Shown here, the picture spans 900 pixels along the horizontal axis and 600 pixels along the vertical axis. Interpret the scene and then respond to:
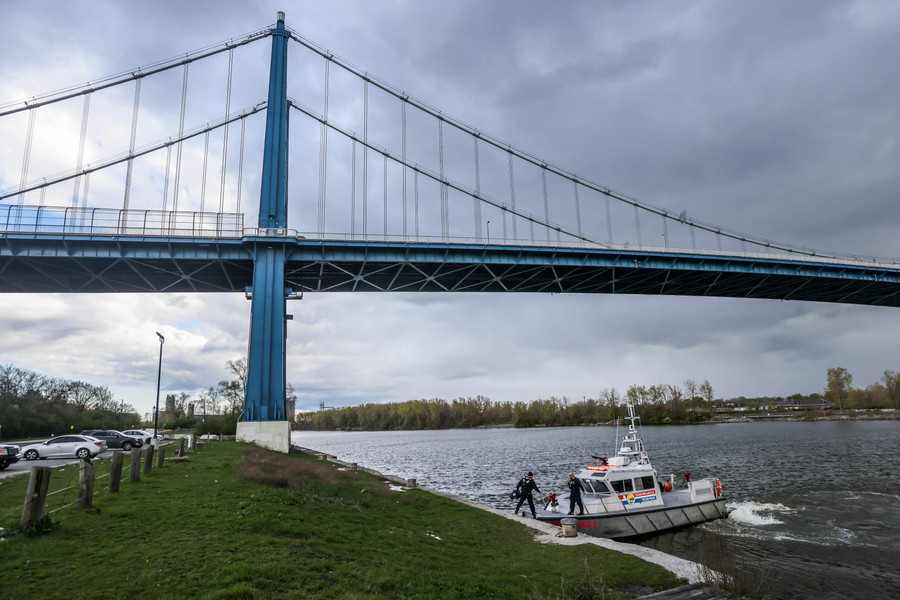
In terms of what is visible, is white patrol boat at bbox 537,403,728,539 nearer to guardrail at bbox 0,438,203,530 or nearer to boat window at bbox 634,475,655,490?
boat window at bbox 634,475,655,490

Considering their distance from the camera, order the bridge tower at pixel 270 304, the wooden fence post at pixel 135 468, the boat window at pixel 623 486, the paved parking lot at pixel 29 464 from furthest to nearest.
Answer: the bridge tower at pixel 270 304 < the boat window at pixel 623 486 < the paved parking lot at pixel 29 464 < the wooden fence post at pixel 135 468

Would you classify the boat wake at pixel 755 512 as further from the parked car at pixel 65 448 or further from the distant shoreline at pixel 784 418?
the distant shoreline at pixel 784 418

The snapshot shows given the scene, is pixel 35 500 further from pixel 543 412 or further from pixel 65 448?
pixel 543 412

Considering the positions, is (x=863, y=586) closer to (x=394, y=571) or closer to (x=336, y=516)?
(x=394, y=571)

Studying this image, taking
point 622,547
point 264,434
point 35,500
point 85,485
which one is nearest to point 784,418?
point 264,434

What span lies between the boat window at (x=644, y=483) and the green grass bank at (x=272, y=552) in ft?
22.0

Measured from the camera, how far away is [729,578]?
11.0 meters

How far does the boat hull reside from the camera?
1991 cm

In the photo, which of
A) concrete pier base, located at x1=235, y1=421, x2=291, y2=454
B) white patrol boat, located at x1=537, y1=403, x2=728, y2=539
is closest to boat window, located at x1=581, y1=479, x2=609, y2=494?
white patrol boat, located at x1=537, y1=403, x2=728, y2=539

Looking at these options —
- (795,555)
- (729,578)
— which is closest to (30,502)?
(729,578)

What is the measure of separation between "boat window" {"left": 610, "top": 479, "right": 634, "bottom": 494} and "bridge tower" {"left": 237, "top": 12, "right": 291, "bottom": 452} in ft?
82.0

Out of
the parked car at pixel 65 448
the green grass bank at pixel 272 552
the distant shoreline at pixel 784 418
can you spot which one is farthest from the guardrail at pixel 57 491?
the distant shoreline at pixel 784 418

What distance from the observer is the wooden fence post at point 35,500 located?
10008 millimetres

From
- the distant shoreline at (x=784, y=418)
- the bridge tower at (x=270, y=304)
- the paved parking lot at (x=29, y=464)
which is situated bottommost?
the distant shoreline at (x=784, y=418)
